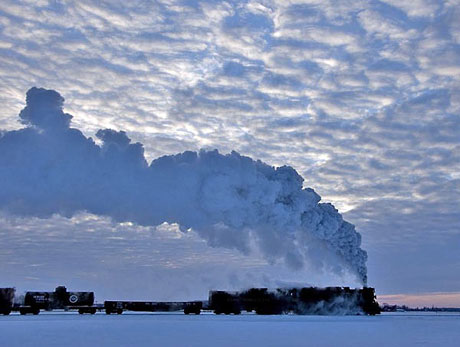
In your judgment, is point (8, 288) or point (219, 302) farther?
point (219, 302)

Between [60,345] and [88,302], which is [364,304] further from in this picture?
[60,345]

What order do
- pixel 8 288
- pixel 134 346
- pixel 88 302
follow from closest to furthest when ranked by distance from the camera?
pixel 134 346 → pixel 8 288 → pixel 88 302

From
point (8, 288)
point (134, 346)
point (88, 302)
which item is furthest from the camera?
point (88, 302)

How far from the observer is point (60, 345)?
5041cm

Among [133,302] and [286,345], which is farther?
[133,302]

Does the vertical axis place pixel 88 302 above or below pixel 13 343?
above

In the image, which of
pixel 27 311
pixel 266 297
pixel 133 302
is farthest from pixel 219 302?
pixel 27 311

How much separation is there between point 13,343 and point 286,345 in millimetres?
23424

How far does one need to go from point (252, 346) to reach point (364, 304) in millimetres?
111855

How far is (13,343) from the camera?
51.2 metres

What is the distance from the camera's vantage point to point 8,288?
13050 centimetres

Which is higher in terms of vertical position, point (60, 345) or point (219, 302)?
point (219, 302)

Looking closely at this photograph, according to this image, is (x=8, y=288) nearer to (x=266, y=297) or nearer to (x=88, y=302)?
(x=88, y=302)

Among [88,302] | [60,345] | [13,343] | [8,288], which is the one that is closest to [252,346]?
[60,345]
